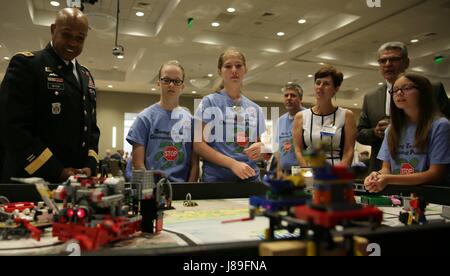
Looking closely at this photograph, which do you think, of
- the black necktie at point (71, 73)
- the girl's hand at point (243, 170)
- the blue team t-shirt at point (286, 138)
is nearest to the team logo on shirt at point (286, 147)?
the blue team t-shirt at point (286, 138)

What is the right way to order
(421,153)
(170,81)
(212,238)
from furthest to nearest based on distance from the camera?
1. (170,81)
2. (421,153)
3. (212,238)

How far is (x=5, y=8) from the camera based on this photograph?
577 cm

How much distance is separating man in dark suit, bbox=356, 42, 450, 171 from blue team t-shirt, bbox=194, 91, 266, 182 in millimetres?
869

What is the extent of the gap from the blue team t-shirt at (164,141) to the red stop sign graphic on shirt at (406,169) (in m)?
1.19

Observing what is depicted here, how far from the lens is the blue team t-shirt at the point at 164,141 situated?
2.18 meters

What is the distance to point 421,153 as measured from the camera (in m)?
1.82

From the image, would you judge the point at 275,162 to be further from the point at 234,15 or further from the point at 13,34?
the point at 13,34

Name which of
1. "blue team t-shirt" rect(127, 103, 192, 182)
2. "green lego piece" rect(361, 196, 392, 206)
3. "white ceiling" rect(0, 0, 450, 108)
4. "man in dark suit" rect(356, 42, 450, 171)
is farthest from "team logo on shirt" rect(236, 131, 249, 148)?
"white ceiling" rect(0, 0, 450, 108)

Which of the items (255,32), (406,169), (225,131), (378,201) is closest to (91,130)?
(225,131)

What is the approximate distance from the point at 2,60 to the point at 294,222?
10.7m

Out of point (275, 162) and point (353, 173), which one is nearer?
point (353, 173)

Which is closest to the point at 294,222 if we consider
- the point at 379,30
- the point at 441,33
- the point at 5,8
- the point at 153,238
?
the point at 153,238

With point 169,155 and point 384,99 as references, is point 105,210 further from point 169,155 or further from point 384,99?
point 384,99

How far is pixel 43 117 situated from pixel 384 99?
2.17m
